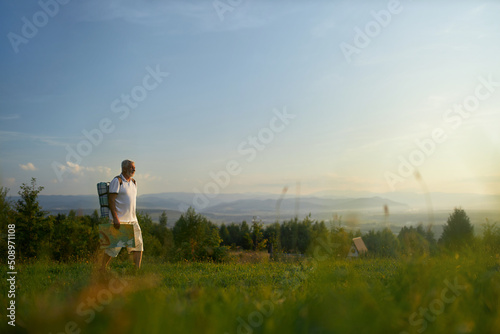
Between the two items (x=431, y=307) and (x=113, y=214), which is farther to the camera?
(x=113, y=214)

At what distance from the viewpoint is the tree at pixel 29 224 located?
14.3 metres

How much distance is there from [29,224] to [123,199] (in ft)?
29.0

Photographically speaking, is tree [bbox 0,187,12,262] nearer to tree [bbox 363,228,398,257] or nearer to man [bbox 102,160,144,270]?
man [bbox 102,160,144,270]

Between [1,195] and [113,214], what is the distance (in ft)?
32.3

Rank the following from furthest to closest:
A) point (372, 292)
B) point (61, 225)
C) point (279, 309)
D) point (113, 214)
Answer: point (61, 225) < point (113, 214) < point (372, 292) < point (279, 309)

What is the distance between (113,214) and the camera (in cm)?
770

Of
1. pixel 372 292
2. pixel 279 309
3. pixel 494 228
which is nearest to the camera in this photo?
pixel 279 309

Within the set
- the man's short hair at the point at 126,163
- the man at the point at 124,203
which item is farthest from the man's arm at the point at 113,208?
the man's short hair at the point at 126,163

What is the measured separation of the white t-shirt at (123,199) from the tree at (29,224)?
8141mm

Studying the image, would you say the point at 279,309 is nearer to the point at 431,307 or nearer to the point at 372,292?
the point at 372,292

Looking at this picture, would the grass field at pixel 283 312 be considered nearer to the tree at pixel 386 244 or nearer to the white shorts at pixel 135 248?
the white shorts at pixel 135 248

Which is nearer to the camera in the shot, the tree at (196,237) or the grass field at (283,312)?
the grass field at (283,312)

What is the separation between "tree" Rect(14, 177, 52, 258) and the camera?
14312 millimetres

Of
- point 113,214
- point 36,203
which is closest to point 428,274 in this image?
point 113,214
